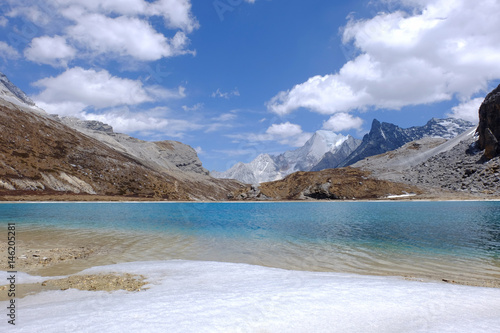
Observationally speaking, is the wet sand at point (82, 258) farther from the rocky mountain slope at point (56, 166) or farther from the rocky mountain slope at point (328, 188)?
the rocky mountain slope at point (328, 188)

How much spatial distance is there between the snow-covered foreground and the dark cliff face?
499ft

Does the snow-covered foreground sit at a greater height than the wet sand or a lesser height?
greater

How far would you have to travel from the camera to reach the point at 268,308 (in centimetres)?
796

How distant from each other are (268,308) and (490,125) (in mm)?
168945

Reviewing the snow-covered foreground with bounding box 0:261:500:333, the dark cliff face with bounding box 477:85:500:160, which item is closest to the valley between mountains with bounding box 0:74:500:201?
the dark cliff face with bounding box 477:85:500:160

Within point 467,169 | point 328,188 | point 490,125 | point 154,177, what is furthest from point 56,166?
point 490,125

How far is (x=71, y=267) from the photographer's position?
587 inches

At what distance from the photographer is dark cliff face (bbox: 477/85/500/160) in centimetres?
12617

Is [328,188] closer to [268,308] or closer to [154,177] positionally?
[154,177]

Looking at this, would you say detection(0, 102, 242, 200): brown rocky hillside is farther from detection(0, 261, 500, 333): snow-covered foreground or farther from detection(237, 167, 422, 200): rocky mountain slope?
detection(0, 261, 500, 333): snow-covered foreground

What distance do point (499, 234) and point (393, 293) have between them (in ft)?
80.4

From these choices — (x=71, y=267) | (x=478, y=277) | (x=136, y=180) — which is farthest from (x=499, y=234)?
(x=136, y=180)

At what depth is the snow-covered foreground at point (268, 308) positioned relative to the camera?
682cm

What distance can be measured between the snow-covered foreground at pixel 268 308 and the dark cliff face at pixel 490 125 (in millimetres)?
152067
